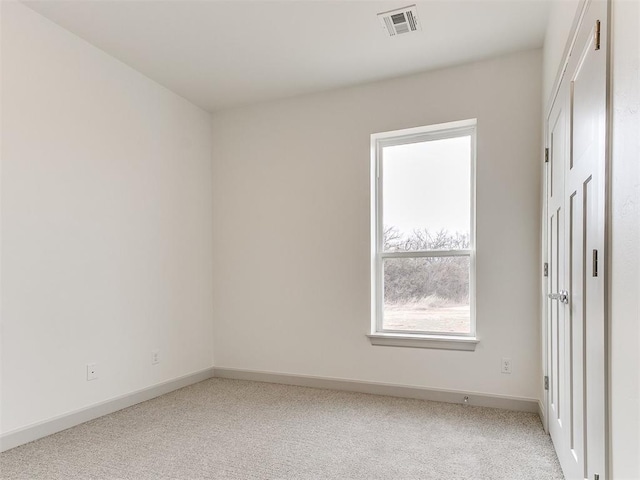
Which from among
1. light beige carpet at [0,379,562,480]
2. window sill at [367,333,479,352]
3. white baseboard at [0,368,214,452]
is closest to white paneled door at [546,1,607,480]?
light beige carpet at [0,379,562,480]

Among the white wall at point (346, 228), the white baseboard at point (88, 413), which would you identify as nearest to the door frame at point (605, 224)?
the white wall at point (346, 228)

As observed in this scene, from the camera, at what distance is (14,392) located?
2520 mm

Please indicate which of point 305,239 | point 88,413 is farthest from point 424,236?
point 88,413

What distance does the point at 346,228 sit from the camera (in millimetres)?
3744

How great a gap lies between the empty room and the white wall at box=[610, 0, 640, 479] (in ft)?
0.22

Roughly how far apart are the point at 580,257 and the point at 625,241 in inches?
24.4

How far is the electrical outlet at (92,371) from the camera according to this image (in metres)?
2.99

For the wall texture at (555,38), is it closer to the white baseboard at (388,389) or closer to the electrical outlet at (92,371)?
the white baseboard at (388,389)

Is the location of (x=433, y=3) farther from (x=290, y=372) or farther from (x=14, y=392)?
(x=14, y=392)

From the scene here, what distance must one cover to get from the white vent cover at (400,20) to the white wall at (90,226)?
1.99 meters

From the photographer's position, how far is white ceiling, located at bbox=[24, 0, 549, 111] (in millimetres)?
2656

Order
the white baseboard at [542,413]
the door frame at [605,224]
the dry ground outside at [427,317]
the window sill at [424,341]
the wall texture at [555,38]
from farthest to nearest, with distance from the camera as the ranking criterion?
the dry ground outside at [427,317] < the window sill at [424,341] < the white baseboard at [542,413] < the wall texture at [555,38] < the door frame at [605,224]

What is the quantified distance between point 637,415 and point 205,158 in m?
3.89

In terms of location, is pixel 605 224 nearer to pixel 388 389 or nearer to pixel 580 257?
pixel 580 257
